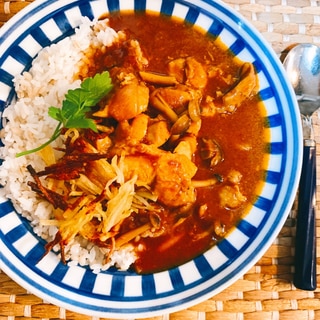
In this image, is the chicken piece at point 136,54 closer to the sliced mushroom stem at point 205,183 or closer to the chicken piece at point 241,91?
the chicken piece at point 241,91

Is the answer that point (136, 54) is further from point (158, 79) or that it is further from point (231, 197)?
point (231, 197)

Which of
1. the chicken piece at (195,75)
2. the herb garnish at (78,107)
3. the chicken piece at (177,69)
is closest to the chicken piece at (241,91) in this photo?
the chicken piece at (195,75)

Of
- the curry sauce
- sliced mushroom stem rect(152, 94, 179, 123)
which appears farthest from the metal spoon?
sliced mushroom stem rect(152, 94, 179, 123)

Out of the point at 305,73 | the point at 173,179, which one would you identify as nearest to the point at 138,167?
the point at 173,179

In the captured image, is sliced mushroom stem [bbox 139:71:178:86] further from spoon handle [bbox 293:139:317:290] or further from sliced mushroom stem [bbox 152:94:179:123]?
spoon handle [bbox 293:139:317:290]

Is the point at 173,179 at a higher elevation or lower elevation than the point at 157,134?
lower

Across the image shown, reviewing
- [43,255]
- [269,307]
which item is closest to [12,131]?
[43,255]
